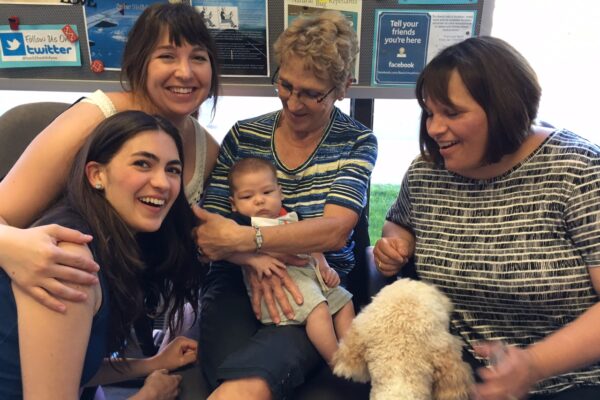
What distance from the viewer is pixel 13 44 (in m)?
1.79

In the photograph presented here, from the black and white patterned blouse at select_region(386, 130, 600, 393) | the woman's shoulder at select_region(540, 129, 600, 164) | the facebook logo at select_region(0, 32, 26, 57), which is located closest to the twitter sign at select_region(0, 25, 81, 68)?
the facebook logo at select_region(0, 32, 26, 57)

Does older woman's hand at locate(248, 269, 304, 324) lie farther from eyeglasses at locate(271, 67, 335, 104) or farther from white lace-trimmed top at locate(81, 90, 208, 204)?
eyeglasses at locate(271, 67, 335, 104)

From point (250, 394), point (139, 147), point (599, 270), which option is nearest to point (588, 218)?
point (599, 270)

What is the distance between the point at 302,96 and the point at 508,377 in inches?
35.7

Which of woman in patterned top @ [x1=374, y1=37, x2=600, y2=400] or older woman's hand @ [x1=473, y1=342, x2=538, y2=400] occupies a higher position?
woman in patterned top @ [x1=374, y1=37, x2=600, y2=400]

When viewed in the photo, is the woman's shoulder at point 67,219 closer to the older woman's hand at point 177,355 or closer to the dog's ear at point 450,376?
the older woman's hand at point 177,355

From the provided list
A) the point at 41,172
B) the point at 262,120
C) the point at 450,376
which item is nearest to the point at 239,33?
the point at 262,120

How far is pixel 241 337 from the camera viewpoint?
1334 millimetres

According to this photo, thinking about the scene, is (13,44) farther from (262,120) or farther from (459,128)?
(459,128)

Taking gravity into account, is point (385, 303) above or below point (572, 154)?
below

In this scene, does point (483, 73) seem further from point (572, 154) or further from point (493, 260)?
point (493, 260)

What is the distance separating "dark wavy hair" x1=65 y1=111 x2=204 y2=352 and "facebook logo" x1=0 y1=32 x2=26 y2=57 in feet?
2.80

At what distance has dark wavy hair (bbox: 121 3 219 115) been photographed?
4.58 feet

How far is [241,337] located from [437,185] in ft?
2.23
